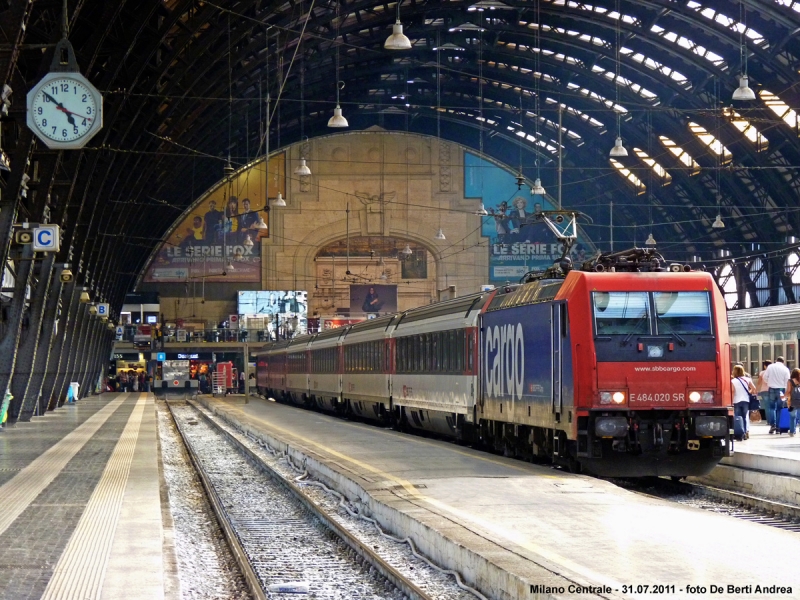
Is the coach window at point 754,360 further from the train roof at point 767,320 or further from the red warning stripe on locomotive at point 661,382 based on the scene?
the red warning stripe on locomotive at point 661,382

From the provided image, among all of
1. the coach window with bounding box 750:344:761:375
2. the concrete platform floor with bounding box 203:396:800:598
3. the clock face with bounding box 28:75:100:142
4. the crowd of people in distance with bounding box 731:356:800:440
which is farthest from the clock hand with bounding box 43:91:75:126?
the coach window with bounding box 750:344:761:375

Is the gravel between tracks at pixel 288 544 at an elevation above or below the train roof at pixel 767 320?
below

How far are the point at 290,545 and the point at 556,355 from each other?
563cm

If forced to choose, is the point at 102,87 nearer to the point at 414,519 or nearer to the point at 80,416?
the point at 80,416

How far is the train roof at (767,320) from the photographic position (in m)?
29.8

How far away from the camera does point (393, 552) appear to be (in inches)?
469

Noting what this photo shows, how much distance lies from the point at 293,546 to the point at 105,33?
610 inches

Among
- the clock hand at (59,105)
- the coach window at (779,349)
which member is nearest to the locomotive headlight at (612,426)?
the clock hand at (59,105)

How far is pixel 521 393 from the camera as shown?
19250 mm

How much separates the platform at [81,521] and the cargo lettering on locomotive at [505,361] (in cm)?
581

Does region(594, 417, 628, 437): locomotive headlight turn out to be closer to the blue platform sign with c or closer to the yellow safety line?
the yellow safety line

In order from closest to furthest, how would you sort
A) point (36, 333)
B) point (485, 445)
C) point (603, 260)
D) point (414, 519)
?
point (414, 519), point (603, 260), point (485, 445), point (36, 333)

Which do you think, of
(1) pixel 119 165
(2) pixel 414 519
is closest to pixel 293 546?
(2) pixel 414 519

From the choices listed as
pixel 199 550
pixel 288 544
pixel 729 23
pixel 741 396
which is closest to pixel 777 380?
pixel 741 396
